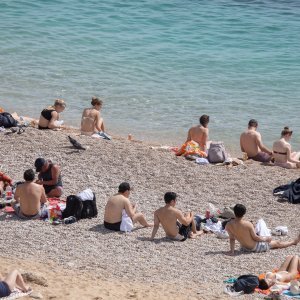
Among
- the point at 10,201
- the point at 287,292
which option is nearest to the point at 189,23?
the point at 10,201

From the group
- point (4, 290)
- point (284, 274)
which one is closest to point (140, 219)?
point (284, 274)

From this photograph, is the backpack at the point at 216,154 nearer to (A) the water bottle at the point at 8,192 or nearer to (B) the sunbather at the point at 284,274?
(A) the water bottle at the point at 8,192

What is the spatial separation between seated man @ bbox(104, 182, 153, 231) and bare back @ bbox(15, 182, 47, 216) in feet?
3.48

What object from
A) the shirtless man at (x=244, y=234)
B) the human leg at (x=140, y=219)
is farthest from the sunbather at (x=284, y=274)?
the human leg at (x=140, y=219)

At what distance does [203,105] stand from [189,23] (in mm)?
9014

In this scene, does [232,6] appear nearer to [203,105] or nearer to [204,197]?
[203,105]

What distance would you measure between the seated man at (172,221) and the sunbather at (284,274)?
1.82 m

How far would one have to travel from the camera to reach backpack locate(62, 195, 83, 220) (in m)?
14.5

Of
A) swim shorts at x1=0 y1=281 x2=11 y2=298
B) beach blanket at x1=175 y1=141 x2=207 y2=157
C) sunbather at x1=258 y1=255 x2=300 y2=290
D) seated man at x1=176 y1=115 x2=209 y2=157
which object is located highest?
seated man at x1=176 y1=115 x2=209 y2=157

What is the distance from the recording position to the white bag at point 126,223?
46.7 ft

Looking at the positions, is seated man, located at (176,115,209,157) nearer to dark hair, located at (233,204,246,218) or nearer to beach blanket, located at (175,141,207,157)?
beach blanket, located at (175,141,207,157)

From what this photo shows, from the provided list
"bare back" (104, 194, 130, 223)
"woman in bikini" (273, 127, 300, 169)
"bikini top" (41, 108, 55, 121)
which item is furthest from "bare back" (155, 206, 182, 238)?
"bikini top" (41, 108, 55, 121)

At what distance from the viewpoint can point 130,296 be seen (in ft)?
38.7

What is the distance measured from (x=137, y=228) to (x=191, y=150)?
13.5 feet
